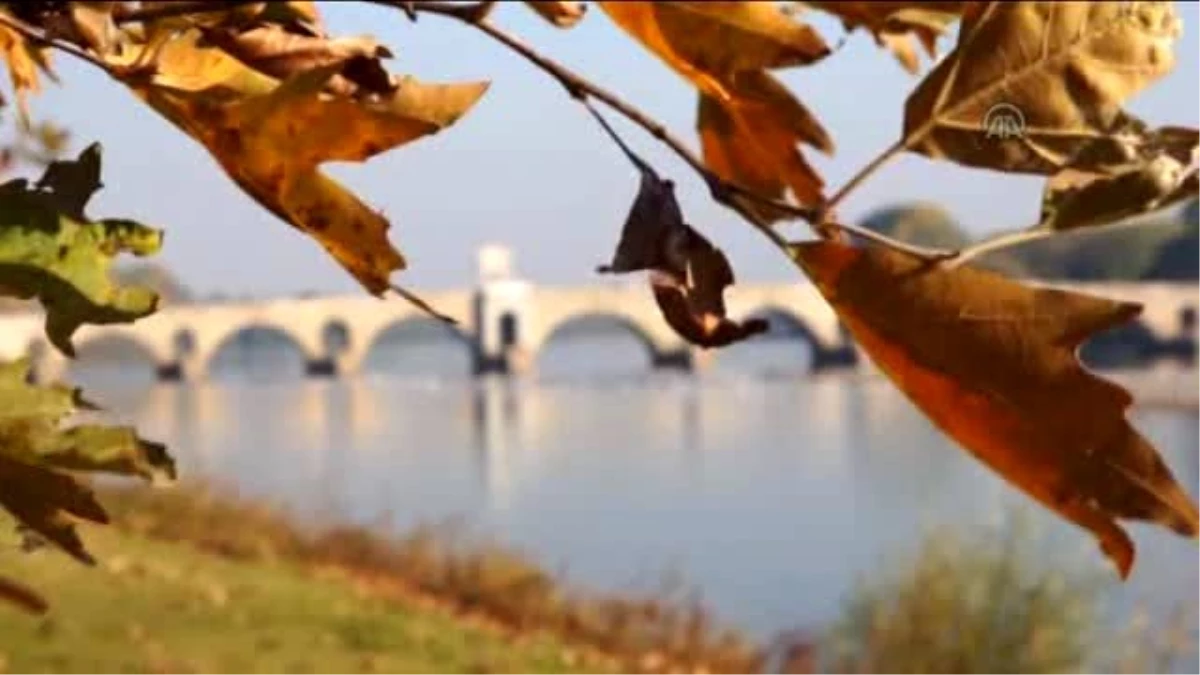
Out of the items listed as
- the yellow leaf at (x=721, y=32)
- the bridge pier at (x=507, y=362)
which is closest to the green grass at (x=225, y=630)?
the yellow leaf at (x=721, y=32)

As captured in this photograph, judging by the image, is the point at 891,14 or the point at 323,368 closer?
the point at 891,14

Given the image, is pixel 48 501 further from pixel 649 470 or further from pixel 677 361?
pixel 677 361

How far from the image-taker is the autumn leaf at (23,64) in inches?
31.1

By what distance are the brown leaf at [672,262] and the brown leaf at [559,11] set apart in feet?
0.16

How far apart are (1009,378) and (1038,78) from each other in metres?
0.08

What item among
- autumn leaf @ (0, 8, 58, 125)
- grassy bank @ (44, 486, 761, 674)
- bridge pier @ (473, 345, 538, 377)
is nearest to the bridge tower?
bridge pier @ (473, 345, 538, 377)

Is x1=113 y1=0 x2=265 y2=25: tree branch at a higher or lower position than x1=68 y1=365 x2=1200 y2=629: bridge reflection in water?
higher

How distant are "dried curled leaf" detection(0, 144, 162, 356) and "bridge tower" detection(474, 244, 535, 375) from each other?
3300 centimetres

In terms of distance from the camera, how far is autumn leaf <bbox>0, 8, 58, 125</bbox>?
79cm

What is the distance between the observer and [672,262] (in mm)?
567

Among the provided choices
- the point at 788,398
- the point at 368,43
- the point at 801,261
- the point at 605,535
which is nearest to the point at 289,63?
the point at 368,43

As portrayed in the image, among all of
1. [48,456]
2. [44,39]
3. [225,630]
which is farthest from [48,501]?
[225,630]

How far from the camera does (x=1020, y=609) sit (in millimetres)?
8578

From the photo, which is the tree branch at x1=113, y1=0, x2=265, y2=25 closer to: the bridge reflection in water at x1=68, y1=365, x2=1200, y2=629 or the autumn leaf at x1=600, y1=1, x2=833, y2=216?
the autumn leaf at x1=600, y1=1, x2=833, y2=216
